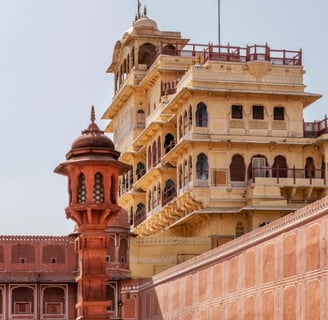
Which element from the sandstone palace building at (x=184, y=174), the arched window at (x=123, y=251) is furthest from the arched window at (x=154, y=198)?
the arched window at (x=123, y=251)

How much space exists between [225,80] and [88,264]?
31.9 metres

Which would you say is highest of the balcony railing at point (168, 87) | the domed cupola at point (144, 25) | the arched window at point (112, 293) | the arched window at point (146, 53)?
the domed cupola at point (144, 25)

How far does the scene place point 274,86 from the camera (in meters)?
61.1

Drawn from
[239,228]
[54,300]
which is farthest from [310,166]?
[54,300]

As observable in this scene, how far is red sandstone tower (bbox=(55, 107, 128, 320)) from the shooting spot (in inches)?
1162

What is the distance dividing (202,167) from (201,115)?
2507mm

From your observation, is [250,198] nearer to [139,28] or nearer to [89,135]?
[139,28]

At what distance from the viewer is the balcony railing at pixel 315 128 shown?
62.3 metres

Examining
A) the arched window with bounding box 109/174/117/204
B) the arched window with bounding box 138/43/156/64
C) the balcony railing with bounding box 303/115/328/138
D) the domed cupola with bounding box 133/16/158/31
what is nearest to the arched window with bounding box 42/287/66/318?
the arched window with bounding box 138/43/156/64

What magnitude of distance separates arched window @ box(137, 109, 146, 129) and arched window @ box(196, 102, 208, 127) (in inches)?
415

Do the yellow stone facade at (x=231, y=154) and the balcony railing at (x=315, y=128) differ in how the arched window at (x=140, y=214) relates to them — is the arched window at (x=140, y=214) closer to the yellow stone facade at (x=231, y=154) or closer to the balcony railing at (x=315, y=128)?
the yellow stone facade at (x=231, y=154)

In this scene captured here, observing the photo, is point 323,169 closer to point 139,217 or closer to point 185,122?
point 185,122

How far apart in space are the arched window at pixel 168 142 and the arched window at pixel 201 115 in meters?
4.30

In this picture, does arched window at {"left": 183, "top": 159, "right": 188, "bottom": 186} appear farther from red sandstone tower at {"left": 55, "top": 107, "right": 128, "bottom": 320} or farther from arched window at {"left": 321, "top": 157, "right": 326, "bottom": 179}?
red sandstone tower at {"left": 55, "top": 107, "right": 128, "bottom": 320}
